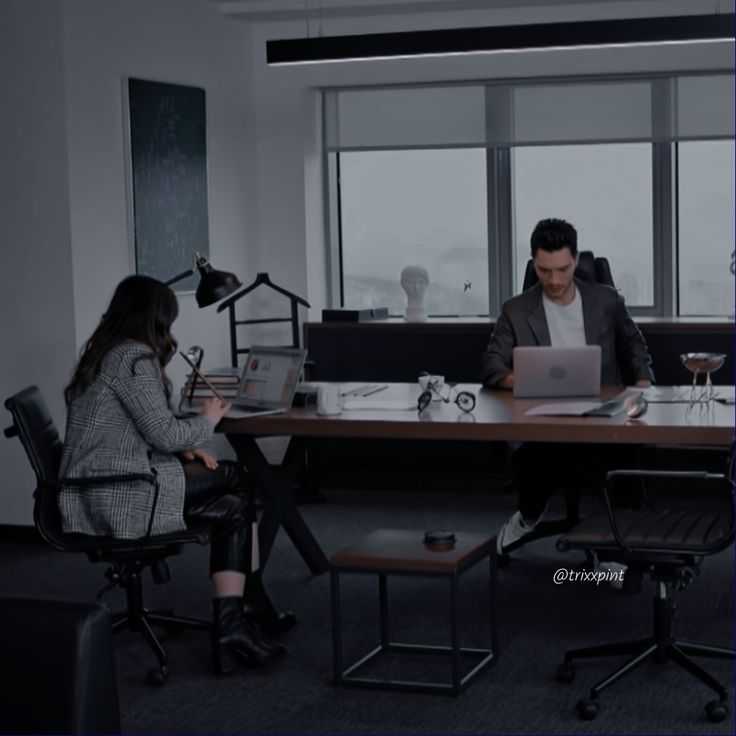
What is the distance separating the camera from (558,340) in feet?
17.3

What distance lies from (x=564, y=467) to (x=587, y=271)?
3.76 feet

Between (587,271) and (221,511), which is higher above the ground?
(587,271)

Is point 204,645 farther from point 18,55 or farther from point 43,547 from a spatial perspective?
point 18,55

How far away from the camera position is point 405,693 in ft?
13.2

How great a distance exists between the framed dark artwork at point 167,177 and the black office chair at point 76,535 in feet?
7.22

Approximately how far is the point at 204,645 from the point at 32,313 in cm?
206

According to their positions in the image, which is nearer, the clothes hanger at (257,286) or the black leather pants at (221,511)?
the black leather pants at (221,511)

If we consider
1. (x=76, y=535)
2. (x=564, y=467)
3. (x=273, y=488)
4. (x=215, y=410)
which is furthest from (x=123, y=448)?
(x=564, y=467)

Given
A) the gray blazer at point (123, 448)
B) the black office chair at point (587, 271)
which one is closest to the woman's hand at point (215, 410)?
the gray blazer at point (123, 448)

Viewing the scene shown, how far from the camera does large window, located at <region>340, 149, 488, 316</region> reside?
761 cm

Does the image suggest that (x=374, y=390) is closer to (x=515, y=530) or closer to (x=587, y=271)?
(x=515, y=530)

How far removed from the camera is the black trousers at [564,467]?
16.8ft

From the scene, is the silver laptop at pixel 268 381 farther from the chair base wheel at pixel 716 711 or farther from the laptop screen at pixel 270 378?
the chair base wheel at pixel 716 711

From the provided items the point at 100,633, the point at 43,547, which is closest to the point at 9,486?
the point at 43,547
